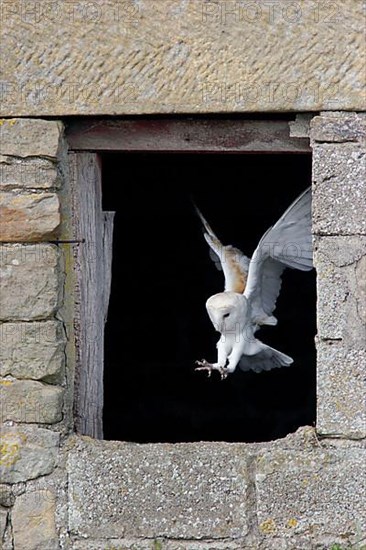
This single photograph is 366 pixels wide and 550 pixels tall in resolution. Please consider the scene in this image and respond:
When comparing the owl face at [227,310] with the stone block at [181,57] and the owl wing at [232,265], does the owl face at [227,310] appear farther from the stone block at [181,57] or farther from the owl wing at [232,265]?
the stone block at [181,57]

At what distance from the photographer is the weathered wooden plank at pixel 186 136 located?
400 centimetres

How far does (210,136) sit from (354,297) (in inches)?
32.8

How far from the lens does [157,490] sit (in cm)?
402

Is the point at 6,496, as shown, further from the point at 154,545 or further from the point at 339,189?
the point at 339,189

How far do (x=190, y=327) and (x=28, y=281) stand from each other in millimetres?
2465

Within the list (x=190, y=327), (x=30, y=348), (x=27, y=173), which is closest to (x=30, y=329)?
(x=30, y=348)

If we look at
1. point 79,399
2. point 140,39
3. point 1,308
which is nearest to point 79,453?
point 79,399

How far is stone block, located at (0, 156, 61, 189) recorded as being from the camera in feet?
13.0

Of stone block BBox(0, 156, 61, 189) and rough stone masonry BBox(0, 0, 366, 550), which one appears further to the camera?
stone block BBox(0, 156, 61, 189)

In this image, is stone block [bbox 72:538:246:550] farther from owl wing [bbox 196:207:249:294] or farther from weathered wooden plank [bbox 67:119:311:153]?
weathered wooden plank [bbox 67:119:311:153]

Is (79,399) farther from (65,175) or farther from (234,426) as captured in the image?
(234,426)

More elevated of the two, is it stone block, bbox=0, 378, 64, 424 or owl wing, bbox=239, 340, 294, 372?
owl wing, bbox=239, 340, 294, 372

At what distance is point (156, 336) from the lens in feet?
21.1

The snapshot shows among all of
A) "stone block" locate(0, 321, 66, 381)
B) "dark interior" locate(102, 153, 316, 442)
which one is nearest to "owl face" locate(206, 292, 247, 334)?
"stone block" locate(0, 321, 66, 381)
